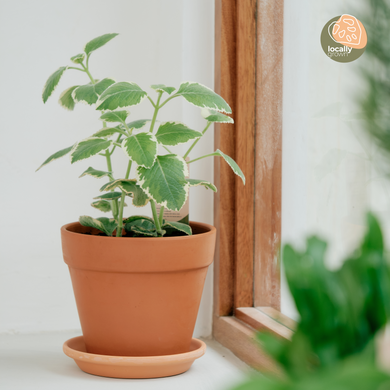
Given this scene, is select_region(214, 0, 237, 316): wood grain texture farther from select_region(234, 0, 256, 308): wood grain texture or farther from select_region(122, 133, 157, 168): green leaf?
select_region(122, 133, 157, 168): green leaf

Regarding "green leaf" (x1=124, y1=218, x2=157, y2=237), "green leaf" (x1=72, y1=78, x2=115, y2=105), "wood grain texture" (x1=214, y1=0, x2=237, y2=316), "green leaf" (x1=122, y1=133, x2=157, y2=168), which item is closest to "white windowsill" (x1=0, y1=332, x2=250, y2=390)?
"wood grain texture" (x1=214, y1=0, x2=237, y2=316)

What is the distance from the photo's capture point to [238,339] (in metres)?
0.97

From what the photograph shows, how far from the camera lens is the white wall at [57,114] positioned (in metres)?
1.09

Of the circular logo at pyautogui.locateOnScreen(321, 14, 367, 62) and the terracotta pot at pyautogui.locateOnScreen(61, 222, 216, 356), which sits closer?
A: the circular logo at pyautogui.locateOnScreen(321, 14, 367, 62)

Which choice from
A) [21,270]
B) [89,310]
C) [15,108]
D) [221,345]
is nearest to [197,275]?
[89,310]

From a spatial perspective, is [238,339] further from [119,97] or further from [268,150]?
[119,97]

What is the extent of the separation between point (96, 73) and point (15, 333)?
2.28 ft

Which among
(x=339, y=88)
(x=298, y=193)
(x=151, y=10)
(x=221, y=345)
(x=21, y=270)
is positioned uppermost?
(x=151, y=10)

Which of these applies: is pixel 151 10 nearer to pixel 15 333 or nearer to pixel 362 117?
pixel 15 333

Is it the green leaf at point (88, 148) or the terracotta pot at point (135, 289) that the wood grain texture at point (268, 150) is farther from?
the green leaf at point (88, 148)

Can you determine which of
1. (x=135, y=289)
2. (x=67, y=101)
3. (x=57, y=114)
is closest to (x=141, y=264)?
(x=135, y=289)

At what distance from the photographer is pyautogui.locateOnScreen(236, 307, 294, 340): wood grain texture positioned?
2.68 feet

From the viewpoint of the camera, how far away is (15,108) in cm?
109

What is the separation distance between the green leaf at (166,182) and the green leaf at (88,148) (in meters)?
0.09
